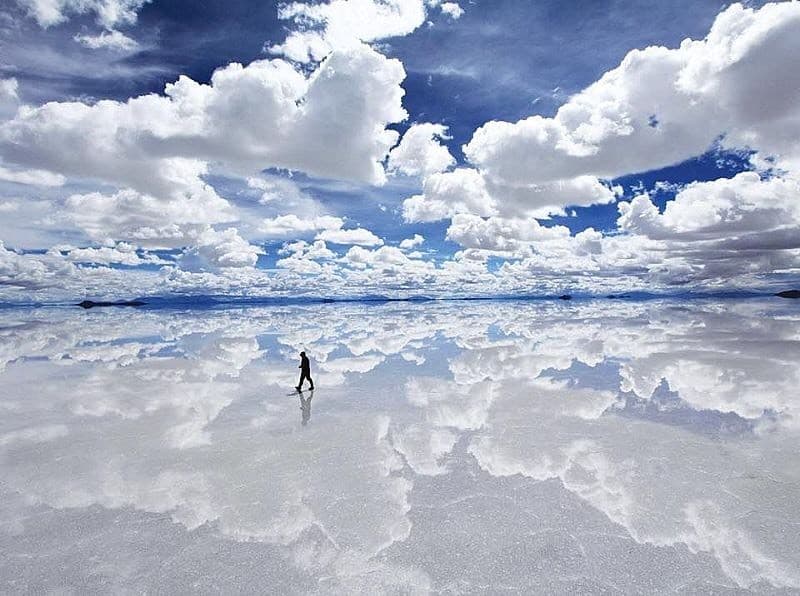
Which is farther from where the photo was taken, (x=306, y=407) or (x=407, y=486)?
(x=306, y=407)

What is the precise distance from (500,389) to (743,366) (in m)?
12.9

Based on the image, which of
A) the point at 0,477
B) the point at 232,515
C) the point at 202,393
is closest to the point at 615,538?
the point at 232,515

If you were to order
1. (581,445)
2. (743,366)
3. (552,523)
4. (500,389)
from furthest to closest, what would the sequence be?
(743,366)
(500,389)
(581,445)
(552,523)

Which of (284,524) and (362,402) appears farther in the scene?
(362,402)

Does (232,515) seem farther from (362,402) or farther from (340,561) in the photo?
(362,402)

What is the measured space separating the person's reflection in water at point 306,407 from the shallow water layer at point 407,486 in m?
0.10

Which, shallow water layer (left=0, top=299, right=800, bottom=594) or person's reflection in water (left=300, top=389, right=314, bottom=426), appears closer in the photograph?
shallow water layer (left=0, top=299, right=800, bottom=594)

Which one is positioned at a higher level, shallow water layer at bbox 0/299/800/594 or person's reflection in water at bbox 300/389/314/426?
shallow water layer at bbox 0/299/800/594

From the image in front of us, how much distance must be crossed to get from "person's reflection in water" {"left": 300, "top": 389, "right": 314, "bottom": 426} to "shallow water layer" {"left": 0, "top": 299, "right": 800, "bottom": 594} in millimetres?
102

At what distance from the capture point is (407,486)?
904 centimetres

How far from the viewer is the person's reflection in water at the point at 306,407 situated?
13938mm

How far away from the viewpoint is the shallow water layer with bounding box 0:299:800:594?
6402 millimetres

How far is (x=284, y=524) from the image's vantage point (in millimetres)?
7672

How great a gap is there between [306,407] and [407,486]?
7.16 m
